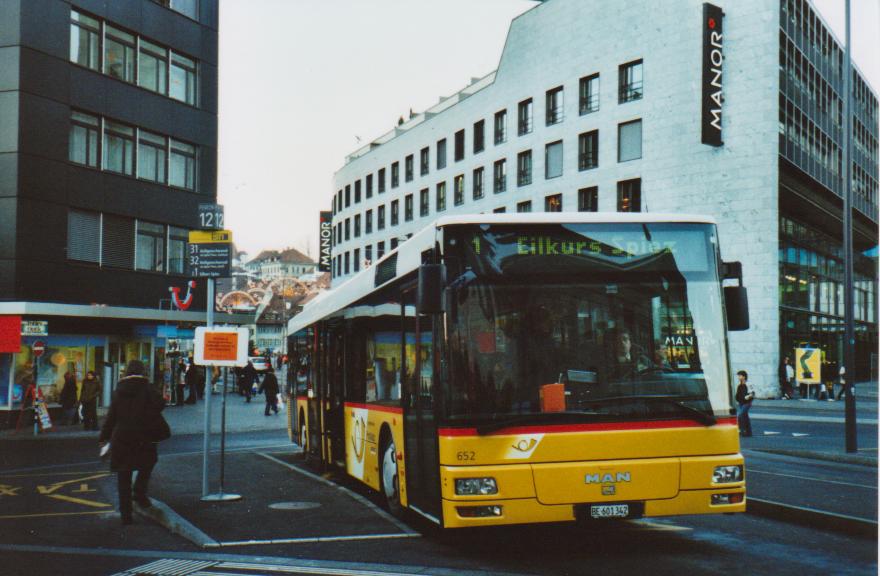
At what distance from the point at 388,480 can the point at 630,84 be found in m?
37.1

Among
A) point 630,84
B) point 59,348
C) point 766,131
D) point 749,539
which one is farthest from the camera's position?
point 630,84

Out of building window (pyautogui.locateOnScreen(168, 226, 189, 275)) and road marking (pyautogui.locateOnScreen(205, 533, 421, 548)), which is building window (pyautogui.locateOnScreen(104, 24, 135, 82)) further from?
road marking (pyautogui.locateOnScreen(205, 533, 421, 548))

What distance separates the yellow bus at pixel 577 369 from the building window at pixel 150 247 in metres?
26.4

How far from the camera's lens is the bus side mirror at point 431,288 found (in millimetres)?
7418

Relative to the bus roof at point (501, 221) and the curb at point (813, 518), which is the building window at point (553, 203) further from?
the curb at point (813, 518)

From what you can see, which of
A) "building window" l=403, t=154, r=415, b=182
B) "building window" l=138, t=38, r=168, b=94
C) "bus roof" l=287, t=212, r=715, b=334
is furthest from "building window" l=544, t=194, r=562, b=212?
"bus roof" l=287, t=212, r=715, b=334

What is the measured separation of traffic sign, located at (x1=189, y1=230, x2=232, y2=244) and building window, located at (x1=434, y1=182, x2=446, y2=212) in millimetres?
50070

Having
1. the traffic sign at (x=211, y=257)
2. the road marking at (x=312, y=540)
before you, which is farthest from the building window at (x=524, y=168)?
the road marking at (x=312, y=540)

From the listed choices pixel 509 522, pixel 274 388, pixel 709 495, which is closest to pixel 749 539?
pixel 709 495

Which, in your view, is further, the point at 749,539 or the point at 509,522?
the point at 749,539

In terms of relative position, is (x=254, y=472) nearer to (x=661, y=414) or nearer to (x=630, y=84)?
(x=661, y=414)

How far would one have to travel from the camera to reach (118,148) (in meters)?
31.7

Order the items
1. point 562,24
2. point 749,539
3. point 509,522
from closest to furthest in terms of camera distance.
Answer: point 509,522, point 749,539, point 562,24

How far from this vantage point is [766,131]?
38.2 metres
